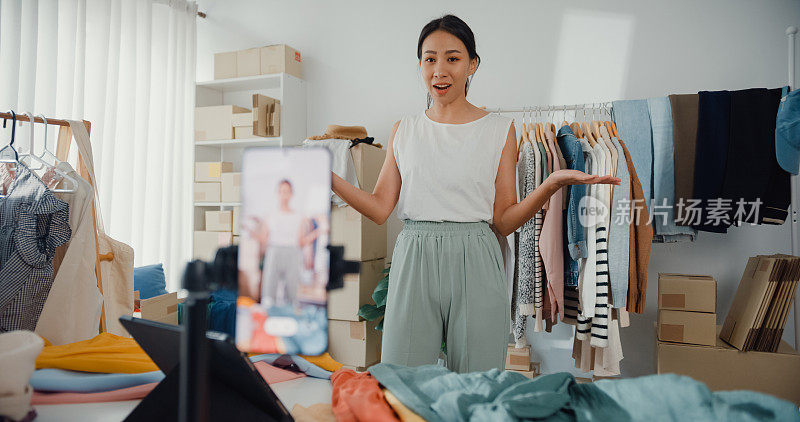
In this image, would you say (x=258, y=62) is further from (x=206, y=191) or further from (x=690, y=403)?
(x=690, y=403)

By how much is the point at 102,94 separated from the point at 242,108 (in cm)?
83

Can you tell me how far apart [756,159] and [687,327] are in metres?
0.80

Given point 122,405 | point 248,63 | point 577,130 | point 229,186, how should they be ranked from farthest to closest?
1. point 248,63
2. point 229,186
3. point 577,130
4. point 122,405

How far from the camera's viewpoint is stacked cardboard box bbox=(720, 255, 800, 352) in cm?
214

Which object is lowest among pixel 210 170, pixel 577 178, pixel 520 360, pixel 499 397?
pixel 520 360

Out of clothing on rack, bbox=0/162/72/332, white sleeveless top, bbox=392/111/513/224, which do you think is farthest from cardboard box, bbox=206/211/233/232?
white sleeveless top, bbox=392/111/513/224

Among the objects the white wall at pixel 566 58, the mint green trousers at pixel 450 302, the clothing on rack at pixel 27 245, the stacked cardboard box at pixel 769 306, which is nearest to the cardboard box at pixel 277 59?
the white wall at pixel 566 58

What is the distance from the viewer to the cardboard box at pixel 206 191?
3.35m

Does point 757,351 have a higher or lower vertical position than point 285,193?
lower

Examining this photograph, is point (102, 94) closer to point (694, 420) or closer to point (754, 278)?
point (694, 420)

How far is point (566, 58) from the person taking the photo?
9.58 ft

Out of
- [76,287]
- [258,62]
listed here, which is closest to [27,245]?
[76,287]

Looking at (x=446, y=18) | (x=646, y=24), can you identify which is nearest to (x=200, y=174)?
(x=446, y=18)

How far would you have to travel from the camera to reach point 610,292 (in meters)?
2.28
